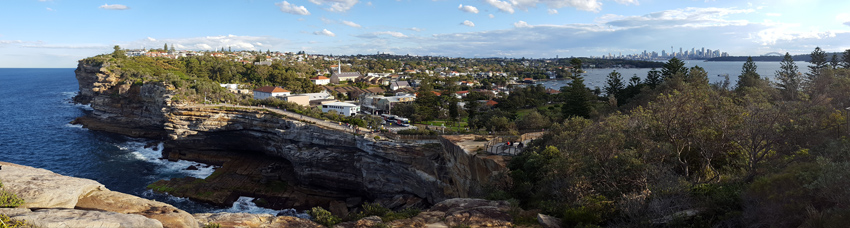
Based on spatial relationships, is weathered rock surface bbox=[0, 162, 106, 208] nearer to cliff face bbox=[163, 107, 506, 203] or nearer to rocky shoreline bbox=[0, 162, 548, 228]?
rocky shoreline bbox=[0, 162, 548, 228]

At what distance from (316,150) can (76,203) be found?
81.7 ft

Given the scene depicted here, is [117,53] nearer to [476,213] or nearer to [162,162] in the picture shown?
[162,162]

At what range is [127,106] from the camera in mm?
51844

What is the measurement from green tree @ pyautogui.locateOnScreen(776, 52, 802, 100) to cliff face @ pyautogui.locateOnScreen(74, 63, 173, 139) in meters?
50.9

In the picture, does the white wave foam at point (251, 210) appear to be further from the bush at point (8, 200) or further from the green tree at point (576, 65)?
the green tree at point (576, 65)

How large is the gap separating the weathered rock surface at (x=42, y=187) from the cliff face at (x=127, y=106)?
37411 mm

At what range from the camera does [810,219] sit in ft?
22.3

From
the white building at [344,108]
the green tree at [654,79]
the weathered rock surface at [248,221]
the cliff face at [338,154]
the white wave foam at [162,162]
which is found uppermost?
the green tree at [654,79]

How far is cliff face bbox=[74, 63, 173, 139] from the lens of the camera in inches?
1826

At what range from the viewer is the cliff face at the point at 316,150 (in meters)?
26.1

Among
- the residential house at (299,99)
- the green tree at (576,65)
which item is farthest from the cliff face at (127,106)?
the green tree at (576,65)

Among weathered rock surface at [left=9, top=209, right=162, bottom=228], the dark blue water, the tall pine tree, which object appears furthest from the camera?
the tall pine tree

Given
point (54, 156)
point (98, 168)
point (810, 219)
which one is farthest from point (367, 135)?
point (54, 156)

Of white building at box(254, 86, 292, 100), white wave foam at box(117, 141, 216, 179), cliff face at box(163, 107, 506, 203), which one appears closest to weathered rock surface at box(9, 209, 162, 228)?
cliff face at box(163, 107, 506, 203)
